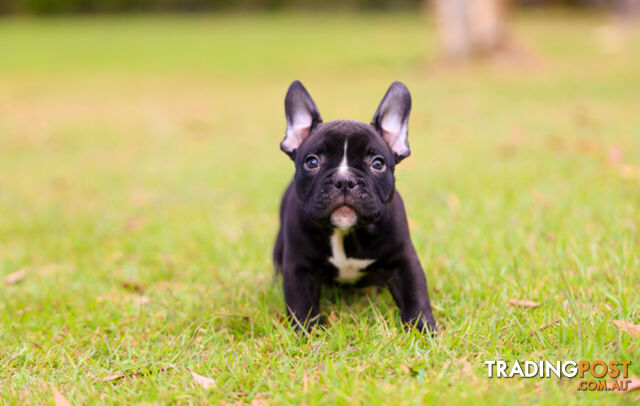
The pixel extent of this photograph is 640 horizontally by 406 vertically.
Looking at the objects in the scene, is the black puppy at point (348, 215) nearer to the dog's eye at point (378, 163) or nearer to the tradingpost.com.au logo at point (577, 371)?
the dog's eye at point (378, 163)

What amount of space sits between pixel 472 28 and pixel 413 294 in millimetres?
14229

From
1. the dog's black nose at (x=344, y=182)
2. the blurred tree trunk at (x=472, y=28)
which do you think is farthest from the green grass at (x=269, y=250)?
the blurred tree trunk at (x=472, y=28)

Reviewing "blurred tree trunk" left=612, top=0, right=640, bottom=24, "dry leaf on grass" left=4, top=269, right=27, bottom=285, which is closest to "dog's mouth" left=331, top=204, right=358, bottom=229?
"dry leaf on grass" left=4, top=269, right=27, bottom=285

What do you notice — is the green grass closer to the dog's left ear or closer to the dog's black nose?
the dog's black nose

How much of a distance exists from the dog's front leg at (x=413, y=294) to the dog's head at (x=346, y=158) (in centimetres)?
36

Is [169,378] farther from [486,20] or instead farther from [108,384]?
[486,20]

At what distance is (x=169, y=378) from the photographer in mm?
2650

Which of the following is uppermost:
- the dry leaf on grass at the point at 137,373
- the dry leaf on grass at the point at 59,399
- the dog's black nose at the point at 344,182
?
the dog's black nose at the point at 344,182

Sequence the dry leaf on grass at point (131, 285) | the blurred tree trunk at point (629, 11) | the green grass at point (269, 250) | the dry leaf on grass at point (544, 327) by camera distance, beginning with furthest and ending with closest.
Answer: the blurred tree trunk at point (629, 11) → the dry leaf on grass at point (131, 285) → the dry leaf on grass at point (544, 327) → the green grass at point (269, 250)

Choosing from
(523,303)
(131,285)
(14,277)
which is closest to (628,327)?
(523,303)

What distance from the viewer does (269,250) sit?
14.8 ft

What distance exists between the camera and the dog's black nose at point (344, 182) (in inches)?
106

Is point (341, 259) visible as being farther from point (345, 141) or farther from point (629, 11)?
point (629, 11)

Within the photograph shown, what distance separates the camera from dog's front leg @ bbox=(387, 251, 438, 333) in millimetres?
2958
